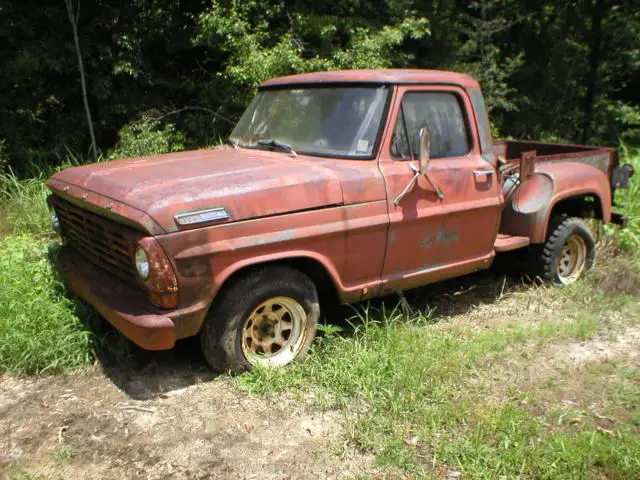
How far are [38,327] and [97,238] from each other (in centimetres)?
79

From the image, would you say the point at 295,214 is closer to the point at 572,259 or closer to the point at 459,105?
the point at 459,105

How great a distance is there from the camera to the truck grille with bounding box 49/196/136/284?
3.54 meters

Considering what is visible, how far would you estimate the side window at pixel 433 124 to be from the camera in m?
4.18

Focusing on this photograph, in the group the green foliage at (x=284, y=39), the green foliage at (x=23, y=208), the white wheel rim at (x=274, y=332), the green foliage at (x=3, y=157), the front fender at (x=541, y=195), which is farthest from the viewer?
the green foliage at (x=284, y=39)

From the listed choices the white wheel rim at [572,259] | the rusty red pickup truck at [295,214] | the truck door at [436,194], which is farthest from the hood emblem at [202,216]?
the white wheel rim at [572,259]

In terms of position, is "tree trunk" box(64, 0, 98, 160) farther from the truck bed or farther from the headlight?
the headlight

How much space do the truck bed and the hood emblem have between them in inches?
121

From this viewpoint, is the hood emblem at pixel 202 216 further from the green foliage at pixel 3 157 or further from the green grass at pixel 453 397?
the green foliage at pixel 3 157

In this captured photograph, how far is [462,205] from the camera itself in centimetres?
444

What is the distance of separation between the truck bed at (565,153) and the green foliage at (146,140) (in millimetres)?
5077

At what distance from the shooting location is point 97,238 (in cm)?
386

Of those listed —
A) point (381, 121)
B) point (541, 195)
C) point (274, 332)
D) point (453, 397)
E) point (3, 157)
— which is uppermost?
point (381, 121)

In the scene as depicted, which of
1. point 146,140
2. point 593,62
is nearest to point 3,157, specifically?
point 146,140

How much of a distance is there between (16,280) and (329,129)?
102 inches
